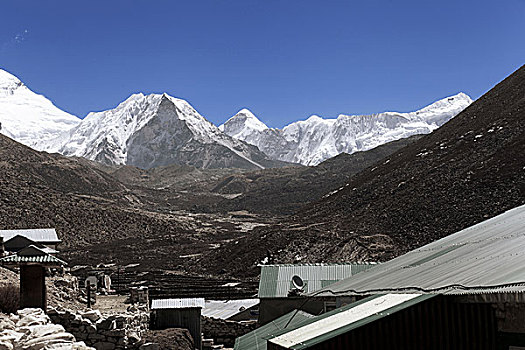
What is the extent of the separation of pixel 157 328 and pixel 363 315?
16113 millimetres

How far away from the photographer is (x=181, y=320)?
2212 cm

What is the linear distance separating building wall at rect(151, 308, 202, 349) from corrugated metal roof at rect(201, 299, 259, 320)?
5.59m

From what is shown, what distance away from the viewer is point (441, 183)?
59.8 meters

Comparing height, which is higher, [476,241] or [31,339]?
[476,241]

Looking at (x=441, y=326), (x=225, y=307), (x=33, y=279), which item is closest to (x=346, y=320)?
(x=441, y=326)

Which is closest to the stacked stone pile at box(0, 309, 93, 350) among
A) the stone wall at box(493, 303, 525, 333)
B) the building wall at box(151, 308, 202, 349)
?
the stone wall at box(493, 303, 525, 333)

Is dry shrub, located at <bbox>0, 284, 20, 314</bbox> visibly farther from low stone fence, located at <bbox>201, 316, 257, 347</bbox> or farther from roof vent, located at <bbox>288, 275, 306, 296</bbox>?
low stone fence, located at <bbox>201, 316, 257, 347</bbox>

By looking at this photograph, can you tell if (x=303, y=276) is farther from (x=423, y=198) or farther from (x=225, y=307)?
(x=423, y=198)

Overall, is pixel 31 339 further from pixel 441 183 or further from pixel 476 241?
pixel 441 183

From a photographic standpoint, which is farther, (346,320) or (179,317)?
(179,317)

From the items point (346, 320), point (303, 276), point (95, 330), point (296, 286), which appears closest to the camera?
point (346, 320)

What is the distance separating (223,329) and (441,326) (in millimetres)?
19432

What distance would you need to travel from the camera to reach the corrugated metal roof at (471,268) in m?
6.50

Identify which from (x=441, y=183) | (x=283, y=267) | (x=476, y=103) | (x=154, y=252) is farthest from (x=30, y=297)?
(x=476, y=103)
